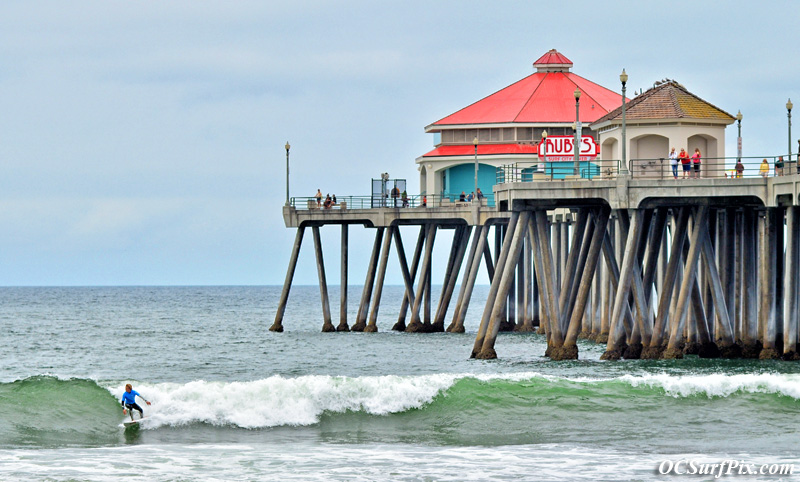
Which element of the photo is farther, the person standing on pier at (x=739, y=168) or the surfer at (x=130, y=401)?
the person standing on pier at (x=739, y=168)

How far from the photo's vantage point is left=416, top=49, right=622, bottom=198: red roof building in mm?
61719

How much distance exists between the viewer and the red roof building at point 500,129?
6172 cm

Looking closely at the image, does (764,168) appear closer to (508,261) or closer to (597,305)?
(508,261)

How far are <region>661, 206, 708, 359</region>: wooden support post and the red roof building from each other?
68.4ft

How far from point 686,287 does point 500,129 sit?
24635 millimetres

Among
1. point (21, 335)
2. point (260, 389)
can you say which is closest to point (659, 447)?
point (260, 389)

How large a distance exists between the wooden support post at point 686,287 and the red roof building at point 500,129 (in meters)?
20.9

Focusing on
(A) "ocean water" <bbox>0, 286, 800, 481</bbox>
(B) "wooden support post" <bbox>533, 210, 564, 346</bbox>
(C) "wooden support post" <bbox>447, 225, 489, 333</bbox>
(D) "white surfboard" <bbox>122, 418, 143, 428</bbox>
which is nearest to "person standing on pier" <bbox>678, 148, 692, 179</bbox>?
(B) "wooden support post" <bbox>533, 210, 564, 346</bbox>

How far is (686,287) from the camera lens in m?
38.8

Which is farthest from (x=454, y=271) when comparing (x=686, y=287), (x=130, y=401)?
(x=130, y=401)

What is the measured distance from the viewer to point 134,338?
67.2m

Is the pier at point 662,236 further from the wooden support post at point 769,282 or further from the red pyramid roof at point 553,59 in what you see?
the red pyramid roof at point 553,59

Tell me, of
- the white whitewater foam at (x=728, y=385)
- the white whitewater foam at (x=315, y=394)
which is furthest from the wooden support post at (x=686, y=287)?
the white whitewater foam at (x=728, y=385)

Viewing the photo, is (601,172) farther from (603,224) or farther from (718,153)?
(718,153)
